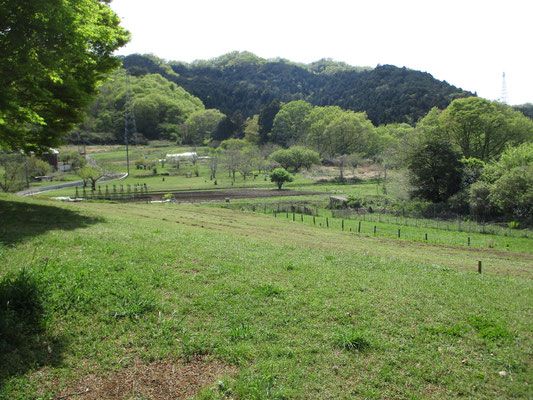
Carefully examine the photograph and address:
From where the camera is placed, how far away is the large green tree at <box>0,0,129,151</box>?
980cm

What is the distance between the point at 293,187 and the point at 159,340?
189ft

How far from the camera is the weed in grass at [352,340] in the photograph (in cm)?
583

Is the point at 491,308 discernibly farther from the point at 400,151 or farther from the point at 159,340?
the point at 400,151

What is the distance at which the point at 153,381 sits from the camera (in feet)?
15.9

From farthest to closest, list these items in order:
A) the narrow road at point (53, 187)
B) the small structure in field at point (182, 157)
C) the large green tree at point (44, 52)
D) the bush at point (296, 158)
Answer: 1. the small structure in field at point (182, 157)
2. the bush at point (296, 158)
3. the narrow road at point (53, 187)
4. the large green tree at point (44, 52)

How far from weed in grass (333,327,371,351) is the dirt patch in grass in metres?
1.95

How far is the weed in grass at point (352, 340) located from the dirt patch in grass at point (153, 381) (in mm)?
1953

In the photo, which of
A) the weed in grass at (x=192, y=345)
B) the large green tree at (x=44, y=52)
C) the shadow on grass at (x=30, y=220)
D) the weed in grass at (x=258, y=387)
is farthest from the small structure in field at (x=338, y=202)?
the weed in grass at (x=258, y=387)

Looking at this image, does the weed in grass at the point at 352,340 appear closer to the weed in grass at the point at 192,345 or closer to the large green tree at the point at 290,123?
the weed in grass at the point at 192,345

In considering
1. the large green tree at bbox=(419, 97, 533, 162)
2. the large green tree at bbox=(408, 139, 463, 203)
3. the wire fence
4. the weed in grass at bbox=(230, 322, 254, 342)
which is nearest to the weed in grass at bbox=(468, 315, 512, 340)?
the weed in grass at bbox=(230, 322, 254, 342)

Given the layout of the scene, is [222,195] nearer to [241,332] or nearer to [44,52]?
[44,52]

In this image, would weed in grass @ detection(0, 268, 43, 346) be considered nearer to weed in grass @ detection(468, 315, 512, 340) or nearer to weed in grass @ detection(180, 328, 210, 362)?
weed in grass @ detection(180, 328, 210, 362)

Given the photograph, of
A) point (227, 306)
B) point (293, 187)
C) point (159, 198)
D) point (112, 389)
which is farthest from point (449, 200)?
point (112, 389)

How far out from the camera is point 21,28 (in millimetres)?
9891
